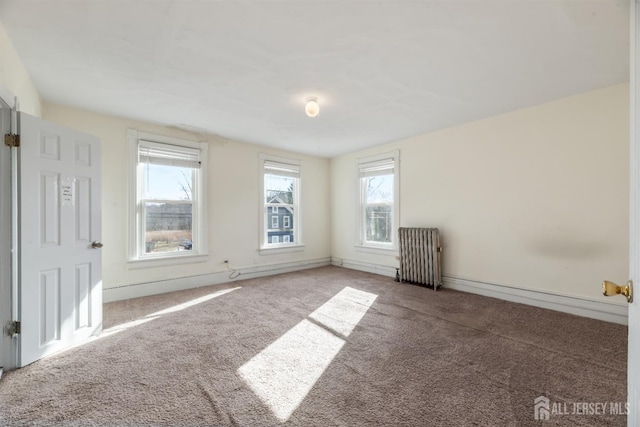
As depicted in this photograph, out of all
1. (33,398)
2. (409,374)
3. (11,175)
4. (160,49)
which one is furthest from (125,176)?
(409,374)

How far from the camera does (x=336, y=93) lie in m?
3.01

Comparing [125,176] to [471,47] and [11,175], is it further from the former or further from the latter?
[471,47]

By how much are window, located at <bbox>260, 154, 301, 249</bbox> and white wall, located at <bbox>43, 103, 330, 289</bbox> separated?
0.16m

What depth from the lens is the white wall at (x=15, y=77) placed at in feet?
6.63

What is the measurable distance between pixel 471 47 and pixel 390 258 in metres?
3.57

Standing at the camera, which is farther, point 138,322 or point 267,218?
point 267,218

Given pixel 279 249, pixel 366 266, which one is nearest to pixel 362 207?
pixel 366 266

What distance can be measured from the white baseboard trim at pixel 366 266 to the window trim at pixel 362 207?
0.29 metres

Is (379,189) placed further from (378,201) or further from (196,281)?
(196,281)

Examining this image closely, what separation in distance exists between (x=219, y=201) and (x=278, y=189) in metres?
1.23

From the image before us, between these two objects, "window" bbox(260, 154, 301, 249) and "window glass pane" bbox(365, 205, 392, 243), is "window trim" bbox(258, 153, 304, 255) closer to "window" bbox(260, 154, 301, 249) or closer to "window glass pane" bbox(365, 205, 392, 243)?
"window" bbox(260, 154, 301, 249)

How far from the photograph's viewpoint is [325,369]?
210cm

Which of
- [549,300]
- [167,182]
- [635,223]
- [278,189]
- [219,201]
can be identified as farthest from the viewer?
[278,189]

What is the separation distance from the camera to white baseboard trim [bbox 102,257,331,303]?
3719 millimetres
